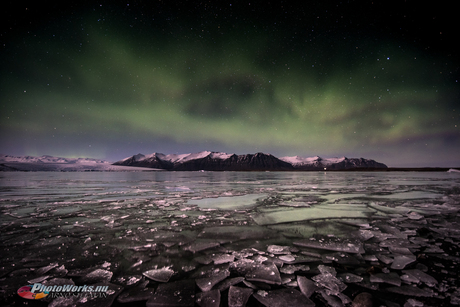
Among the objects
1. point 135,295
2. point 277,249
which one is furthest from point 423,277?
point 135,295

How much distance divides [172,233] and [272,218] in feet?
8.37

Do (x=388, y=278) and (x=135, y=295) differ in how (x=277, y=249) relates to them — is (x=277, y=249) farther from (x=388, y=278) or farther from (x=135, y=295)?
(x=135, y=295)

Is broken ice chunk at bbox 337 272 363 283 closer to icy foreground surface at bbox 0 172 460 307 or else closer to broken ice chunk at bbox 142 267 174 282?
icy foreground surface at bbox 0 172 460 307

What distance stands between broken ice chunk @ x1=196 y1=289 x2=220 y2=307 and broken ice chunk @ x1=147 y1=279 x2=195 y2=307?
0.07m

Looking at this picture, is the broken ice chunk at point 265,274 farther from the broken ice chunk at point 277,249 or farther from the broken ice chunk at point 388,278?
the broken ice chunk at point 388,278

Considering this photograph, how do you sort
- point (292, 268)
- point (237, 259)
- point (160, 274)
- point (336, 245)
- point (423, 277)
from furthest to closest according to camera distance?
1. point (336, 245)
2. point (237, 259)
3. point (292, 268)
4. point (160, 274)
5. point (423, 277)

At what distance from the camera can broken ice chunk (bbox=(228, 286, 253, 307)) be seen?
1.81 m

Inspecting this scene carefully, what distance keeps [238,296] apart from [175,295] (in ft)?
2.17

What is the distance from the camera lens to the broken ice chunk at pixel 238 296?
1.81 meters

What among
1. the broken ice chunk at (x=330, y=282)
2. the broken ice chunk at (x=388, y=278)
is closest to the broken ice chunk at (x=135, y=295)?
the broken ice chunk at (x=330, y=282)

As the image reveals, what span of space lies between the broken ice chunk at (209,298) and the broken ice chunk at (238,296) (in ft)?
0.42

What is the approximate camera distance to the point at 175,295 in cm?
194

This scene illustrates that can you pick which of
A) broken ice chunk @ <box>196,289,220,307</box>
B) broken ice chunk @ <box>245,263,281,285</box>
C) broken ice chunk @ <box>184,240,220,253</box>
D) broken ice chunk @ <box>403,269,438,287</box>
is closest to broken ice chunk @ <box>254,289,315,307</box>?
broken ice chunk @ <box>245,263,281,285</box>

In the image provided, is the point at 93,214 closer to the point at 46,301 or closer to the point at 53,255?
the point at 53,255
